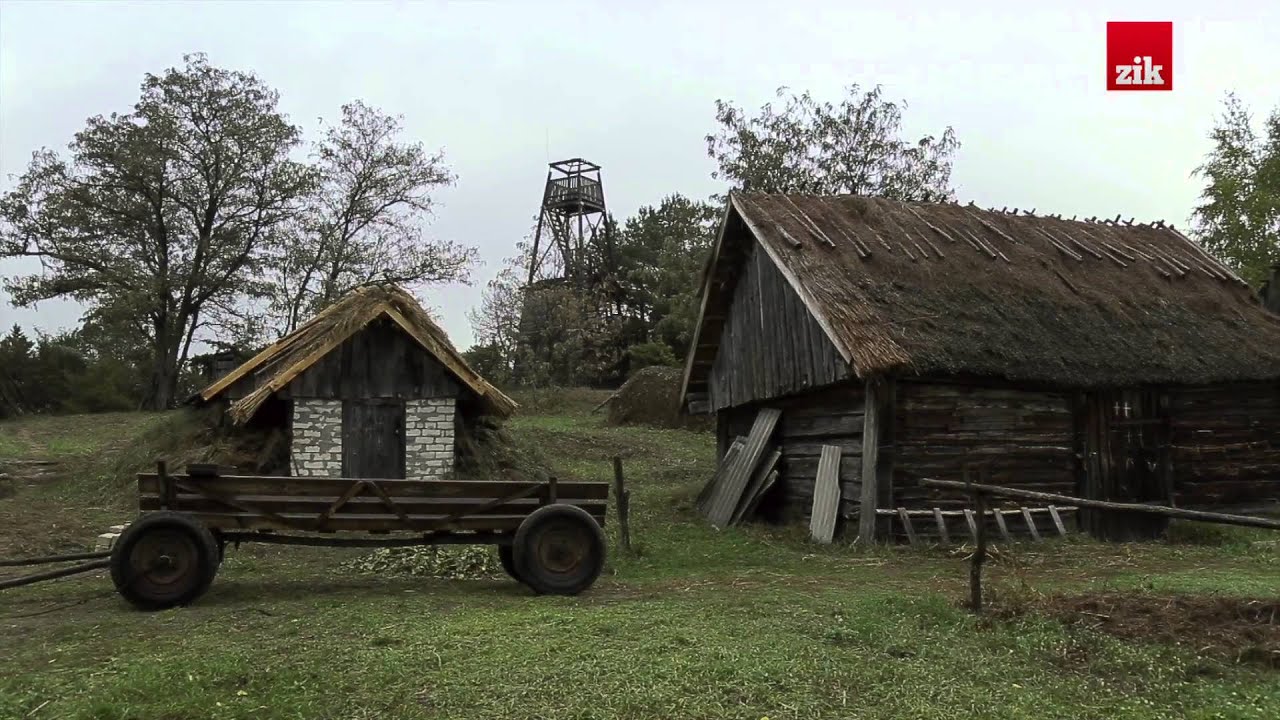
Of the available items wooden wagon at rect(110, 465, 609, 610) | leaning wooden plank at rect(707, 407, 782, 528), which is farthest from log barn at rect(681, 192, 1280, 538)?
wooden wagon at rect(110, 465, 609, 610)

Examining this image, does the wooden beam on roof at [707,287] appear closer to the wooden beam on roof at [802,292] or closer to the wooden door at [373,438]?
the wooden beam on roof at [802,292]

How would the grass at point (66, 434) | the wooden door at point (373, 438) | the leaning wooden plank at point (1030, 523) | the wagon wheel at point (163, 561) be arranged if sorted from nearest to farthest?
the wagon wheel at point (163, 561) → the leaning wooden plank at point (1030, 523) → the wooden door at point (373, 438) → the grass at point (66, 434)

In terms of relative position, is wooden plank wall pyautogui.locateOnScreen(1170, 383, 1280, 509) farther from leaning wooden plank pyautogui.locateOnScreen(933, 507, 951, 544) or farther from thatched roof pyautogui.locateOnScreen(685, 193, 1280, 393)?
leaning wooden plank pyautogui.locateOnScreen(933, 507, 951, 544)

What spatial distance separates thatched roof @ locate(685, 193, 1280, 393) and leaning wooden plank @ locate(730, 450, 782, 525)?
3.12 meters

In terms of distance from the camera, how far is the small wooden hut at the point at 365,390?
1568 cm

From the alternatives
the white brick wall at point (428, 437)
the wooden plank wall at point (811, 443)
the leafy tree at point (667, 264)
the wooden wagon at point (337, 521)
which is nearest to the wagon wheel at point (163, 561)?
the wooden wagon at point (337, 521)

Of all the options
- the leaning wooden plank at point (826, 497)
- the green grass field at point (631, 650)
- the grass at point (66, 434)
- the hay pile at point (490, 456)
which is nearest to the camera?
the green grass field at point (631, 650)

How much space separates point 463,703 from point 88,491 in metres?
14.1

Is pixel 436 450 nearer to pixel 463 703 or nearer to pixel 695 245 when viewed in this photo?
pixel 463 703

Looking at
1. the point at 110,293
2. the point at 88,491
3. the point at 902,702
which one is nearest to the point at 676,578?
the point at 902,702

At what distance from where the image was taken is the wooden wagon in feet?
25.5

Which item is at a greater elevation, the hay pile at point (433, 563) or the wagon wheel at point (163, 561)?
the wagon wheel at point (163, 561)

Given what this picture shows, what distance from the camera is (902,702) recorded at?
535 cm

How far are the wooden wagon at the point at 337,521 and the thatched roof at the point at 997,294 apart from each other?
515 cm
